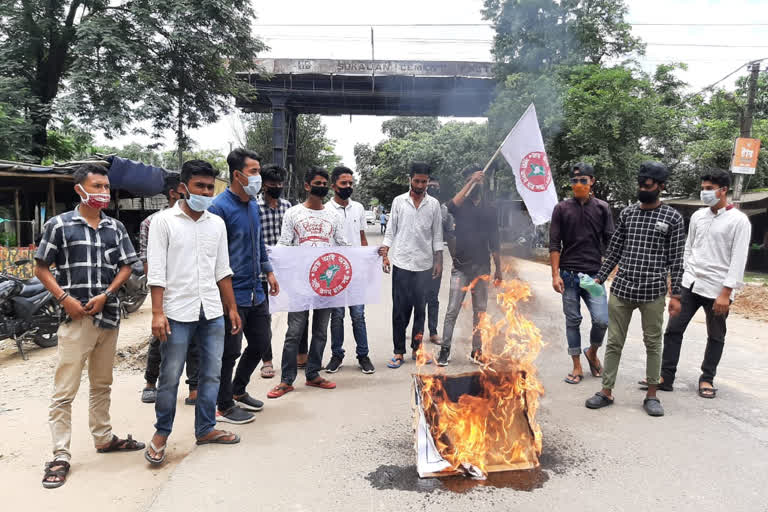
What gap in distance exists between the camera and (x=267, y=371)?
16.7ft

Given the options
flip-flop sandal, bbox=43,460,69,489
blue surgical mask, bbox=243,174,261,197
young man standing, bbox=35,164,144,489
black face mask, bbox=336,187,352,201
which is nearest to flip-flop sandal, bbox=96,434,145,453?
young man standing, bbox=35,164,144,489

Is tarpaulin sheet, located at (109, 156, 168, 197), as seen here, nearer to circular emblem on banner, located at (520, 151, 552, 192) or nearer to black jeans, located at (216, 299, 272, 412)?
black jeans, located at (216, 299, 272, 412)

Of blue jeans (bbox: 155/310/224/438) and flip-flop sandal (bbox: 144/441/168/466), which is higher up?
blue jeans (bbox: 155/310/224/438)

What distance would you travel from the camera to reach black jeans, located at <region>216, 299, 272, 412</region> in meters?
3.82

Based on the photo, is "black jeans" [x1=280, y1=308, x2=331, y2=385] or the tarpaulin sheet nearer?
"black jeans" [x1=280, y1=308, x2=331, y2=385]

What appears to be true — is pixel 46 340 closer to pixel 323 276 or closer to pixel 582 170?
pixel 323 276

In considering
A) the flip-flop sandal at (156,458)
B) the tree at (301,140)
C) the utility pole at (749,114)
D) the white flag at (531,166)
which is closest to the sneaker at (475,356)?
the white flag at (531,166)

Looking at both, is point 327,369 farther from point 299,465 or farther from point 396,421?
point 299,465

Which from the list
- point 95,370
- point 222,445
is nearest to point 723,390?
point 222,445

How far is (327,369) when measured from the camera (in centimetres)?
526

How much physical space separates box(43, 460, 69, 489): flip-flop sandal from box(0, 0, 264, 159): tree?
14.6 metres

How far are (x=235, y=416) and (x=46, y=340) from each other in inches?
160

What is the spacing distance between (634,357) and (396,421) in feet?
11.3

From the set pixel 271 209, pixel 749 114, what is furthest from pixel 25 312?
pixel 749 114
